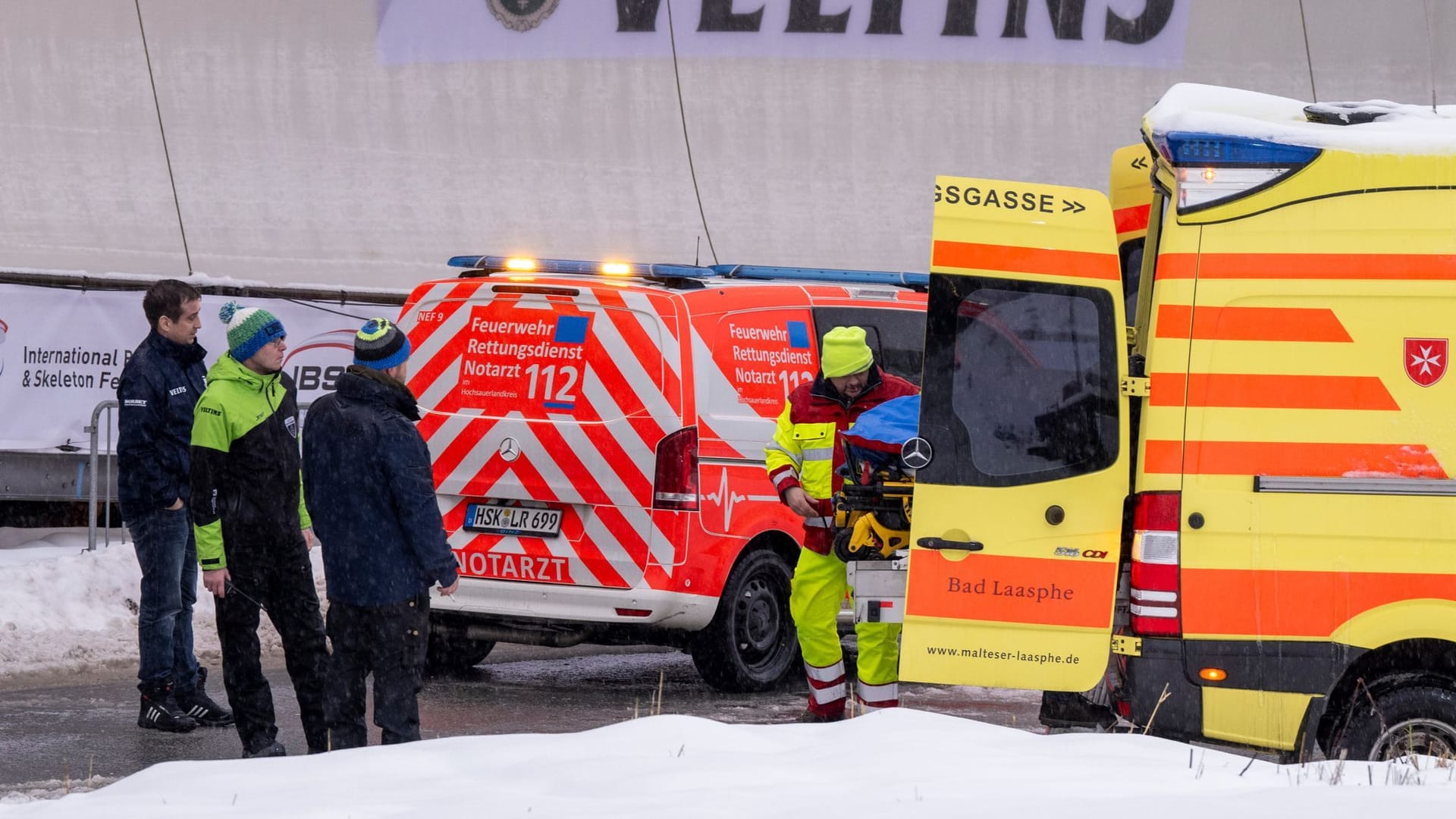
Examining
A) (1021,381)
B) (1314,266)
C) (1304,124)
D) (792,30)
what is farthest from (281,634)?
(792,30)

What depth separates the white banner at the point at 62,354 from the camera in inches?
503

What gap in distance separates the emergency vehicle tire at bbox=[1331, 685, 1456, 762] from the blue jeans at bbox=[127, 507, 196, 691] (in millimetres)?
4492

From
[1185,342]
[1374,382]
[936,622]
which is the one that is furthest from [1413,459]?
[936,622]

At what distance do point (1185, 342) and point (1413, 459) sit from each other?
2.50 ft

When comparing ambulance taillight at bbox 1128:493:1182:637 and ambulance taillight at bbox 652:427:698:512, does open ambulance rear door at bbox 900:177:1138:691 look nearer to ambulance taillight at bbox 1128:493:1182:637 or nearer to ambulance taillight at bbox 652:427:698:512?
ambulance taillight at bbox 1128:493:1182:637

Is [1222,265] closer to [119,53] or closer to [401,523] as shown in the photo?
[401,523]

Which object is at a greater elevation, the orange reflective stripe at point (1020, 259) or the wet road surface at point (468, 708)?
the orange reflective stripe at point (1020, 259)

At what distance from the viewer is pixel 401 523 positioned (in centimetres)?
600

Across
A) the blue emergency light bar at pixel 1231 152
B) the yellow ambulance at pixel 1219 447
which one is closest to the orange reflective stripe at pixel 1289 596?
the yellow ambulance at pixel 1219 447

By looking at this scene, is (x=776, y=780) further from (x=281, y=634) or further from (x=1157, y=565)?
(x=281, y=634)

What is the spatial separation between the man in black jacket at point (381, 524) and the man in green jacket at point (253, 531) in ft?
2.57

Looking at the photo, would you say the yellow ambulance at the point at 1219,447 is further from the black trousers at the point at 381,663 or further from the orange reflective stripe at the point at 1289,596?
the black trousers at the point at 381,663

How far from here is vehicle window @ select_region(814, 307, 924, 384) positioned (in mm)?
9258

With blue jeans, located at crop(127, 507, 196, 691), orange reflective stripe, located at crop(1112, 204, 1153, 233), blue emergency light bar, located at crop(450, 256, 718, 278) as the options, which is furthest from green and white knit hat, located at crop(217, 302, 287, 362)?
orange reflective stripe, located at crop(1112, 204, 1153, 233)
